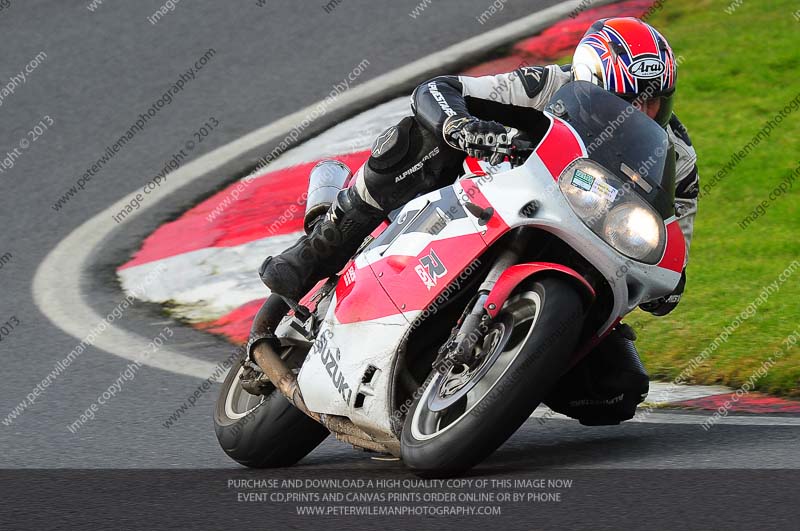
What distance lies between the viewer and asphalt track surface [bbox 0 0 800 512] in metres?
4.97

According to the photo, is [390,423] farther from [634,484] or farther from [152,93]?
[152,93]

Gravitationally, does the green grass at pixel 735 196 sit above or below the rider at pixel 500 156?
below

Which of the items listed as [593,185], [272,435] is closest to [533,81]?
[593,185]

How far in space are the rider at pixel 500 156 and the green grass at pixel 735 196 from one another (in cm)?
126

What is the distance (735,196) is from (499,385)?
5623mm

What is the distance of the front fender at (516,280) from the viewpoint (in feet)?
13.2

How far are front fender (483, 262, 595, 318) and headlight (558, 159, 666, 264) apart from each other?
0.58 ft

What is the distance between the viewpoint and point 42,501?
4.06 meters

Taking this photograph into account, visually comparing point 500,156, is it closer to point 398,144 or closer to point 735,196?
point 398,144

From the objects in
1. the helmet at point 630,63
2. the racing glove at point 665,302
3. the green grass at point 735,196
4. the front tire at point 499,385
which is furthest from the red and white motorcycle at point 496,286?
the green grass at point 735,196

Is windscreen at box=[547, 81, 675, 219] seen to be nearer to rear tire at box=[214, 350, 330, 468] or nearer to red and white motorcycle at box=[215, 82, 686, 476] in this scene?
red and white motorcycle at box=[215, 82, 686, 476]

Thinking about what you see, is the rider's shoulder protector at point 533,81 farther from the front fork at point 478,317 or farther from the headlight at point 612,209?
the front fork at point 478,317

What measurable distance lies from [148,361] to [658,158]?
3.46 metres

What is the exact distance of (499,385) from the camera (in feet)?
12.8
